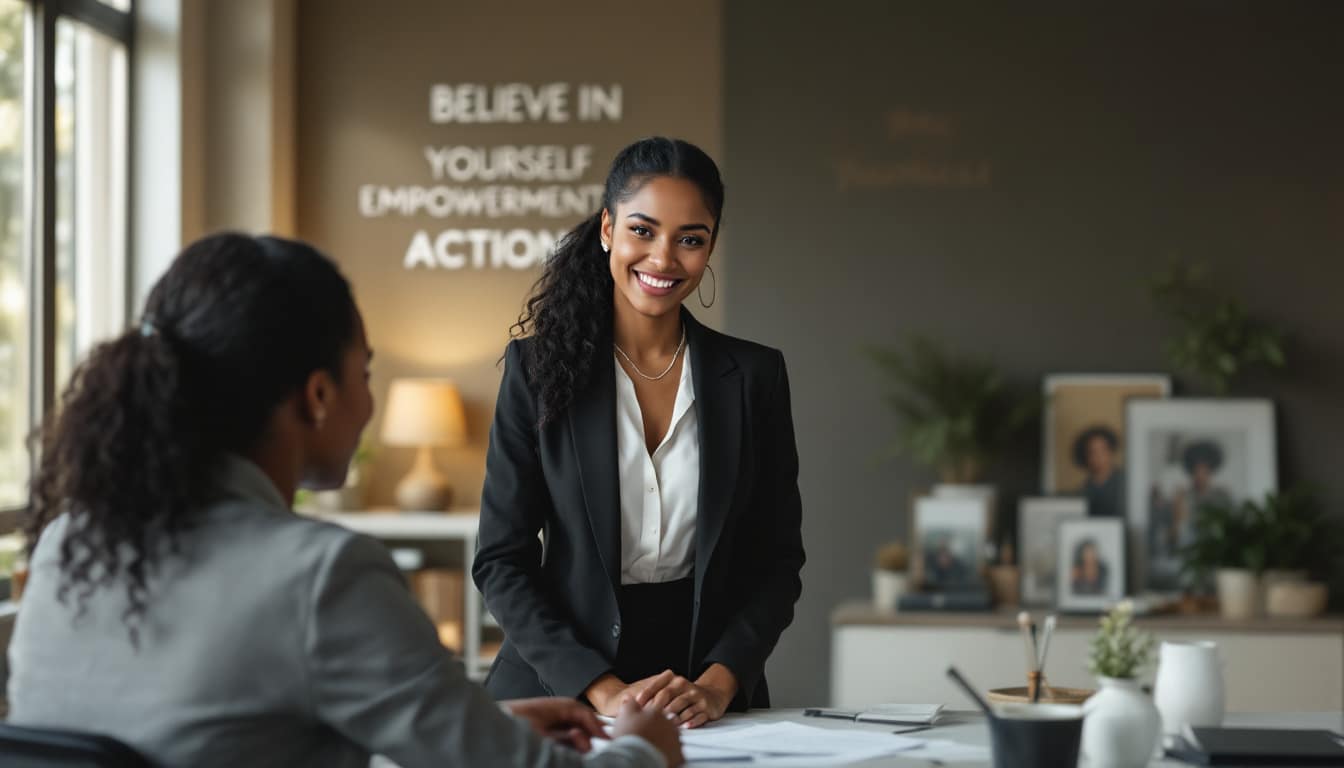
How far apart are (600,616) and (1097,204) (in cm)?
374

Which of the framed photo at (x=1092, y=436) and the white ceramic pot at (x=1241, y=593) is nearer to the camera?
the white ceramic pot at (x=1241, y=593)

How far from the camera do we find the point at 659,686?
196cm

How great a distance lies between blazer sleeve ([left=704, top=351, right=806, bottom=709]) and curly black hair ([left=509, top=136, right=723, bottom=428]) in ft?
0.92

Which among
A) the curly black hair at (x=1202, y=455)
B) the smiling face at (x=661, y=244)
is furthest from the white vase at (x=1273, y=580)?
the smiling face at (x=661, y=244)

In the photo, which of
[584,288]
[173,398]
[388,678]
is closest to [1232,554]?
[584,288]

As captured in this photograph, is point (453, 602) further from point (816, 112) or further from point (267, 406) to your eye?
point (267, 406)

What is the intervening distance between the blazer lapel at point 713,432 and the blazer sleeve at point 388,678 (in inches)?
33.5

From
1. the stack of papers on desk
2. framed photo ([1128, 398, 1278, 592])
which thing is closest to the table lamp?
framed photo ([1128, 398, 1278, 592])

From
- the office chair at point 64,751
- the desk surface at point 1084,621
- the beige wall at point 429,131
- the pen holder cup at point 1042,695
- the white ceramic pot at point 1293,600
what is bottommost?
the desk surface at point 1084,621

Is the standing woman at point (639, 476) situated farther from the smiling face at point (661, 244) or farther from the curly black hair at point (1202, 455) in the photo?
the curly black hair at point (1202, 455)

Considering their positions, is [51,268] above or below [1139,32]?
below

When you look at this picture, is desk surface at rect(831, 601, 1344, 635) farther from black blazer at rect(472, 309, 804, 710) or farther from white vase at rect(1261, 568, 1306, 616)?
black blazer at rect(472, 309, 804, 710)

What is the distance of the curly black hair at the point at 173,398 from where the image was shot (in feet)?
3.99

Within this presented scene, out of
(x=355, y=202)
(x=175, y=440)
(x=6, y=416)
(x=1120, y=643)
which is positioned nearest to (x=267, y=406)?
(x=175, y=440)
